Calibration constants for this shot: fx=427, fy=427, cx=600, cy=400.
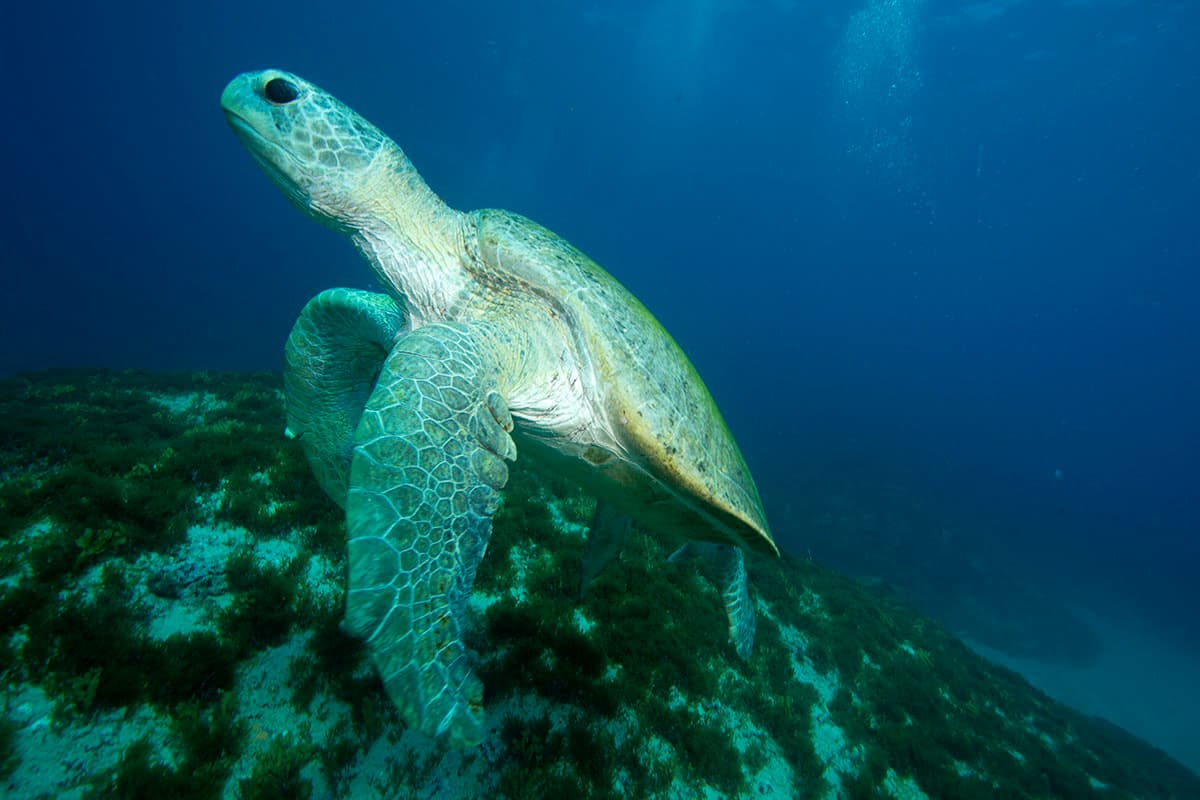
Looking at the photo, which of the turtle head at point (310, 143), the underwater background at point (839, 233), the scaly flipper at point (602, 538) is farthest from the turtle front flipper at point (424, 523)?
the underwater background at point (839, 233)

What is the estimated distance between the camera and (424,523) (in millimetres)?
1619

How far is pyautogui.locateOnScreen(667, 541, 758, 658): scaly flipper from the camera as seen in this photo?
392 cm

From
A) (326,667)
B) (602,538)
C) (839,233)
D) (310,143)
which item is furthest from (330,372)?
(839,233)

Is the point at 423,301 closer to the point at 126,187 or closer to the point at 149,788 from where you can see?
the point at 149,788

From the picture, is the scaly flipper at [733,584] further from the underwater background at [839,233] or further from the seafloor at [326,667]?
the underwater background at [839,233]

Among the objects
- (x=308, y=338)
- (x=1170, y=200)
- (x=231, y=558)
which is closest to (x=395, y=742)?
(x=231, y=558)

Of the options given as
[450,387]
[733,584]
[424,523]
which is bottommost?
[424,523]

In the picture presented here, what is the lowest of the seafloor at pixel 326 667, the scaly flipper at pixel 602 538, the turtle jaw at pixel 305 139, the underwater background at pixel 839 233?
the seafloor at pixel 326 667

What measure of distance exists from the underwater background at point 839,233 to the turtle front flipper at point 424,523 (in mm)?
15155

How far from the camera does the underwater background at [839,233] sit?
2995 cm

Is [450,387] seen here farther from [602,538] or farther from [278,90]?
[602,538]

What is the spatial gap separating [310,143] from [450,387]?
6.18 ft

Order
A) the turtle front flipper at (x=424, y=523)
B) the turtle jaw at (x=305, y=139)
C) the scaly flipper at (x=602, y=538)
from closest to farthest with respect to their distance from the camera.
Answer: the turtle front flipper at (x=424, y=523)
the turtle jaw at (x=305, y=139)
the scaly flipper at (x=602, y=538)

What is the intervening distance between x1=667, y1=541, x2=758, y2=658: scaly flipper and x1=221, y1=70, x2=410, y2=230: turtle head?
381 cm
